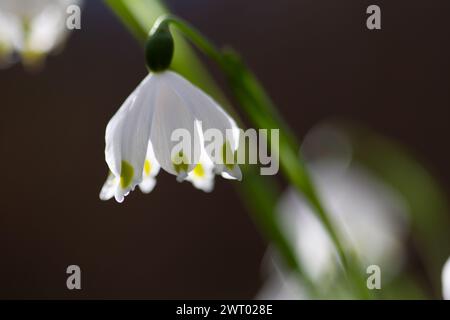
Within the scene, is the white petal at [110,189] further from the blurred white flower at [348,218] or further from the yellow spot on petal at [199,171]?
the blurred white flower at [348,218]

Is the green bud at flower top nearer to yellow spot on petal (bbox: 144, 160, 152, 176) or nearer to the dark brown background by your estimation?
yellow spot on petal (bbox: 144, 160, 152, 176)

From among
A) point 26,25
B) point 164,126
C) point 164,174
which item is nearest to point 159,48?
point 164,126

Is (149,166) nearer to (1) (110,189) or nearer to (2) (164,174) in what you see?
(1) (110,189)

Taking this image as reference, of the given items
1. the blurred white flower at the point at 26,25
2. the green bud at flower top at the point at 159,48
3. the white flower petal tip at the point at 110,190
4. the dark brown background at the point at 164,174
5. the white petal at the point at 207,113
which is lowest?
the white flower petal tip at the point at 110,190

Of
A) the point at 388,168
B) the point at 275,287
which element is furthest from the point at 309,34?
the point at 275,287

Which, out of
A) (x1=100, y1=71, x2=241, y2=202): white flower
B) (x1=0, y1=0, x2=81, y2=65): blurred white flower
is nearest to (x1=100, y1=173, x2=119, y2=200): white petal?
(x1=100, y1=71, x2=241, y2=202): white flower

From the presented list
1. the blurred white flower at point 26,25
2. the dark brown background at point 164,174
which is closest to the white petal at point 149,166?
the blurred white flower at point 26,25
